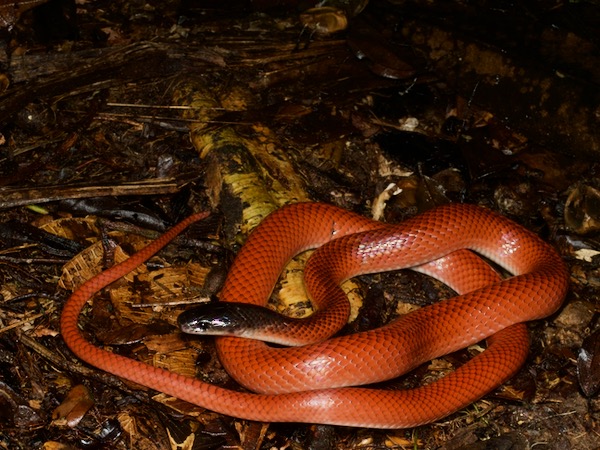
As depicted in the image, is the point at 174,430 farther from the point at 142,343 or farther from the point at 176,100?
the point at 176,100

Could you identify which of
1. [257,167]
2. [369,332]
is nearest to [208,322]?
[369,332]

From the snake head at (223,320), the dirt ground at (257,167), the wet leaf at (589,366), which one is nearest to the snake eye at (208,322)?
the snake head at (223,320)

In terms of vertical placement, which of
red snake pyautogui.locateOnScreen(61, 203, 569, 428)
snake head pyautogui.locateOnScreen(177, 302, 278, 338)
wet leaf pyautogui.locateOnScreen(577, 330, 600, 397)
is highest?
snake head pyautogui.locateOnScreen(177, 302, 278, 338)

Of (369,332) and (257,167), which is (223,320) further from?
(257,167)

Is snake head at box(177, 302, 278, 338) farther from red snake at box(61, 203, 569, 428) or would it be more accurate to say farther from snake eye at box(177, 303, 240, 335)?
red snake at box(61, 203, 569, 428)

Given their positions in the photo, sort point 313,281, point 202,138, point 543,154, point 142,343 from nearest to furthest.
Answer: point 142,343, point 313,281, point 202,138, point 543,154

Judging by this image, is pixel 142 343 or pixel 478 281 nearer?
pixel 142 343

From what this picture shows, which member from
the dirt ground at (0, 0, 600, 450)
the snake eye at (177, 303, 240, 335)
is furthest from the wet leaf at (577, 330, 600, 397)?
the snake eye at (177, 303, 240, 335)

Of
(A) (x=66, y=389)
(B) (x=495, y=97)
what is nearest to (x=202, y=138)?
(A) (x=66, y=389)

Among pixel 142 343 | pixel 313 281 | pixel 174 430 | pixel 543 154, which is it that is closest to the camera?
pixel 174 430
